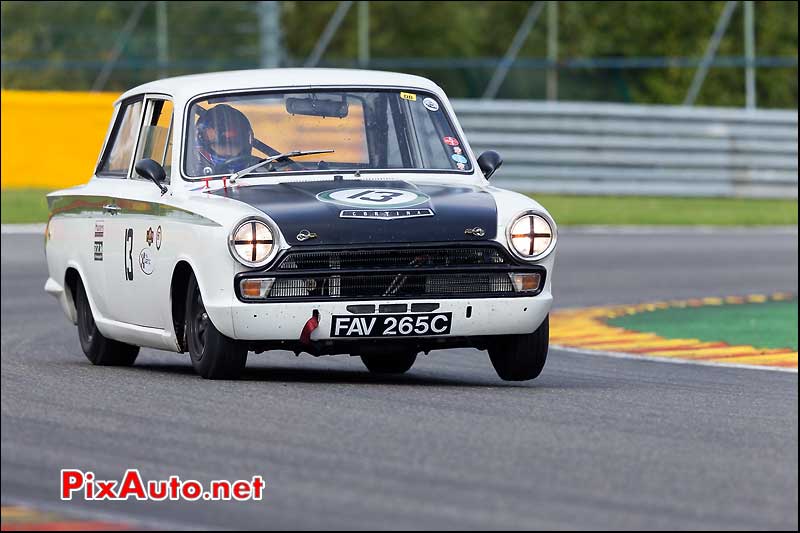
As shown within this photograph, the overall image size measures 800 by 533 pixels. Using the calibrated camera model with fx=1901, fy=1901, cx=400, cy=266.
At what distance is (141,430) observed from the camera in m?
6.65

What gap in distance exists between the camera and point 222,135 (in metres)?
9.01

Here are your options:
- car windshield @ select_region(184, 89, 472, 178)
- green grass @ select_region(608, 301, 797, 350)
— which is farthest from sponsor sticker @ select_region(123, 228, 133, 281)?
green grass @ select_region(608, 301, 797, 350)

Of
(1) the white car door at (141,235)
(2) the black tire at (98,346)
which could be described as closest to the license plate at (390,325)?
(1) the white car door at (141,235)

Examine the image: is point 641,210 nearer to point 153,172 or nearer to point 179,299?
point 153,172

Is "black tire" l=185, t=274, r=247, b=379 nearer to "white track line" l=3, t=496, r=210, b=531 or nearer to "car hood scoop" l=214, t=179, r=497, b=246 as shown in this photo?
"car hood scoop" l=214, t=179, r=497, b=246

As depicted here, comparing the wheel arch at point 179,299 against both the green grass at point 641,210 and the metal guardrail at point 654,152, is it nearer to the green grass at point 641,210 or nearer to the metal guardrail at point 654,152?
the green grass at point 641,210

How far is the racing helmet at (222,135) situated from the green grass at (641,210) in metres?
12.9

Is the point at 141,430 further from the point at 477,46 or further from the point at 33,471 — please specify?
the point at 477,46

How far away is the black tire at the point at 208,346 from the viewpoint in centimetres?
812

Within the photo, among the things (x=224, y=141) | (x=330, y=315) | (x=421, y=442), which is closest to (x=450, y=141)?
(x=224, y=141)

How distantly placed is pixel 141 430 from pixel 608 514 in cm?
205

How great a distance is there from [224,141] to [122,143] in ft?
3.81

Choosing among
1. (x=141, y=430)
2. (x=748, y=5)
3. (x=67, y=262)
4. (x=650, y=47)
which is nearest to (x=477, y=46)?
(x=650, y=47)

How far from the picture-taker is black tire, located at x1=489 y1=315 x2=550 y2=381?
8523 millimetres
